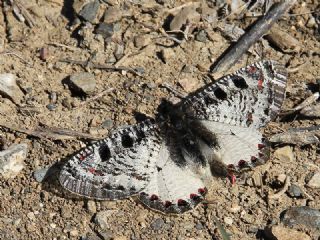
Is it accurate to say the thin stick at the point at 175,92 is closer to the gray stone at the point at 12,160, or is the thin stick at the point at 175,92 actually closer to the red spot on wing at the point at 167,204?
the red spot on wing at the point at 167,204

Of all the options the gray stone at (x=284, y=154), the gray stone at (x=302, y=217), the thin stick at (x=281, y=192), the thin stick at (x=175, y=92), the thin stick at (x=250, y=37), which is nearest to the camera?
the gray stone at (x=302, y=217)

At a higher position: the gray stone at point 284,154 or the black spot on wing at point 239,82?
the black spot on wing at point 239,82

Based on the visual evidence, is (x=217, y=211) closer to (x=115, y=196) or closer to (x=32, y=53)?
(x=115, y=196)

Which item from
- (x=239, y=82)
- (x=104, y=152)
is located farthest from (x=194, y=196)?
(x=239, y=82)

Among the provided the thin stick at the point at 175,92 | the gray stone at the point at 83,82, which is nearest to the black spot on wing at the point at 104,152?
the gray stone at the point at 83,82

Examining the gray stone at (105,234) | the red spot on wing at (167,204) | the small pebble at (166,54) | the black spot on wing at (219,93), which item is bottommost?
the gray stone at (105,234)
